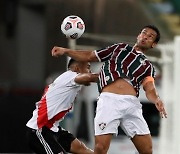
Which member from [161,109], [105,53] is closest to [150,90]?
[161,109]

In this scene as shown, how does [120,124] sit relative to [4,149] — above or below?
above

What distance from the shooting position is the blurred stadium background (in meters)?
14.9

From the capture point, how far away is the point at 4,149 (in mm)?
19406

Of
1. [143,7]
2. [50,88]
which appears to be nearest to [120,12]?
[143,7]

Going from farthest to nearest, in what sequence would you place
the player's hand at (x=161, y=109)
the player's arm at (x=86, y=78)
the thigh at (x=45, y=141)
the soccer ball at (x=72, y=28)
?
the thigh at (x=45, y=141), the soccer ball at (x=72, y=28), the player's arm at (x=86, y=78), the player's hand at (x=161, y=109)

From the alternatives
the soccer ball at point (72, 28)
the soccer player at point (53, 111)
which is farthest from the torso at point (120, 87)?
the soccer ball at point (72, 28)

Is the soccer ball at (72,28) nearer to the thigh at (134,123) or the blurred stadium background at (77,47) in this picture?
the thigh at (134,123)

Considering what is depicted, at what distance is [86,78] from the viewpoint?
10.9 metres

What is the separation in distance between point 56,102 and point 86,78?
576 millimetres

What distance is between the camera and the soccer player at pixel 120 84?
10.7m

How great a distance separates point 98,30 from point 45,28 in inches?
144

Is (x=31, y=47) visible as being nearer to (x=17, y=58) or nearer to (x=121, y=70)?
(x=17, y=58)

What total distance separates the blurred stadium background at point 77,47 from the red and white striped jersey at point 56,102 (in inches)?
98.8

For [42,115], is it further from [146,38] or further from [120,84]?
[146,38]
